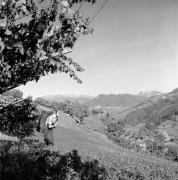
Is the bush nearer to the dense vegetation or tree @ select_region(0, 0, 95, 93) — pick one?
tree @ select_region(0, 0, 95, 93)

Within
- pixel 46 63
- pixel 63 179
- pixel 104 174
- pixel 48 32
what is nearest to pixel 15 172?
pixel 63 179

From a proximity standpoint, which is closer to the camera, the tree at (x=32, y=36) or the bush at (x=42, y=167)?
the tree at (x=32, y=36)

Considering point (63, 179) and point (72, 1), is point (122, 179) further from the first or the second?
point (72, 1)

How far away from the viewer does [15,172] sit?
895 cm

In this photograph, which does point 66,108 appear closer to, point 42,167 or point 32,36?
point 42,167

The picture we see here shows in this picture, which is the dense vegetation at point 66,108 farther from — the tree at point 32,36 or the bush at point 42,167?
the tree at point 32,36

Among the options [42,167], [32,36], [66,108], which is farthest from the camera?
[66,108]

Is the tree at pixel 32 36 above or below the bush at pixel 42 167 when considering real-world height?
above

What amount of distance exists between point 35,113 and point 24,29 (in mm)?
3526

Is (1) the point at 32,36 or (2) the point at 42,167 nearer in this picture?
(1) the point at 32,36

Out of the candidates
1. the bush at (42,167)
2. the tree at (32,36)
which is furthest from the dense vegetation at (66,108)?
the tree at (32,36)

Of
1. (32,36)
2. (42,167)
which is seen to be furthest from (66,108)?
(32,36)

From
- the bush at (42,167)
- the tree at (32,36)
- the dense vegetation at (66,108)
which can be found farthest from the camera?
the dense vegetation at (66,108)

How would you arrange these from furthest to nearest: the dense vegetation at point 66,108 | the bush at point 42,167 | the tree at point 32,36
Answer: the dense vegetation at point 66,108 < the bush at point 42,167 < the tree at point 32,36
